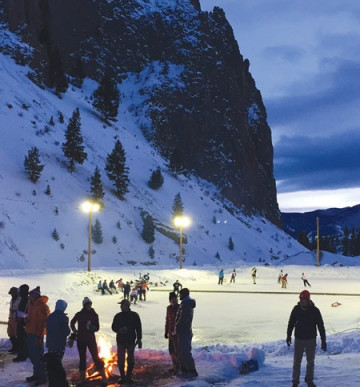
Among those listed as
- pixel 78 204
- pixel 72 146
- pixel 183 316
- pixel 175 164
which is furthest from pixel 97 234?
pixel 183 316

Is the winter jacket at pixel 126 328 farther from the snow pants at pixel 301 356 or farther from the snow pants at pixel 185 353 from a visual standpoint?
the snow pants at pixel 301 356

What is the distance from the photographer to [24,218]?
40.4 m

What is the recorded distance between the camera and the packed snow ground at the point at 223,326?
966 cm

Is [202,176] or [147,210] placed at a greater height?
[202,176]

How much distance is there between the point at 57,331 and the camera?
8211mm

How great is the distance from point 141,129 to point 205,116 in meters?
19.2

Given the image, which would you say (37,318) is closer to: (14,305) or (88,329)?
(88,329)

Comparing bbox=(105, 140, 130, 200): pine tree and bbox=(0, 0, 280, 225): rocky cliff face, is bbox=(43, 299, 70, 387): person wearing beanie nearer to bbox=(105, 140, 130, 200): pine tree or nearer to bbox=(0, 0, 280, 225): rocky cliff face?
bbox=(105, 140, 130, 200): pine tree

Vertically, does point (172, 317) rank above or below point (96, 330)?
above

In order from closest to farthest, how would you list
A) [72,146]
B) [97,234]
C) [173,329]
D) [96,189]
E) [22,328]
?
[173,329], [22,328], [97,234], [96,189], [72,146]

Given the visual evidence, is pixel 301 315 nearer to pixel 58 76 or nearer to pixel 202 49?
pixel 58 76

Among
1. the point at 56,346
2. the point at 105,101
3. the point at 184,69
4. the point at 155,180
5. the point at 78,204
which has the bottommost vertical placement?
the point at 56,346

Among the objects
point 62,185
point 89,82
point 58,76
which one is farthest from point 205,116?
point 62,185

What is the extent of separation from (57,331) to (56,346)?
0.26 meters
